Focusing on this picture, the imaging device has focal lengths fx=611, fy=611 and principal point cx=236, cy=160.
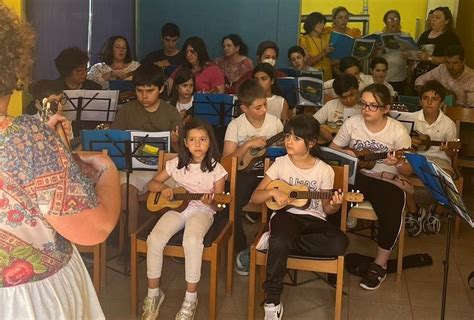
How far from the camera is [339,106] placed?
4.43 metres

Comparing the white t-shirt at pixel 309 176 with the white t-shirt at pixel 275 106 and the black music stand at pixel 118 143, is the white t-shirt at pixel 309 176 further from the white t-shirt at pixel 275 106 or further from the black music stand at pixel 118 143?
the white t-shirt at pixel 275 106

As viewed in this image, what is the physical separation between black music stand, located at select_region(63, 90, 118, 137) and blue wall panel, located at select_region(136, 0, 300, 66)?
10.6 feet

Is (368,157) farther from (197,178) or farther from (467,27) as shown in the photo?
(467,27)

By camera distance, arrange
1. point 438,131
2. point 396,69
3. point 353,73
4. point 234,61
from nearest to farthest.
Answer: point 438,131
point 353,73
point 234,61
point 396,69

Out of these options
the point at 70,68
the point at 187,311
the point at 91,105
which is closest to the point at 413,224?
Result: the point at 187,311

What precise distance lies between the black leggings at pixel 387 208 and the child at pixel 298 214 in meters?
0.36

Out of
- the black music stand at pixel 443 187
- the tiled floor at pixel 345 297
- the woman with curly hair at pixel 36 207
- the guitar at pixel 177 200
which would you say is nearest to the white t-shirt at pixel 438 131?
the tiled floor at pixel 345 297

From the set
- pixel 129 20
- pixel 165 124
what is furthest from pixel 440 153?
pixel 129 20

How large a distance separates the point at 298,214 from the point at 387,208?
0.56 meters

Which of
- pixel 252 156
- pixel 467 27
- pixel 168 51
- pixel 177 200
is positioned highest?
pixel 467 27

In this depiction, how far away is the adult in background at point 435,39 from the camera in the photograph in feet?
19.7

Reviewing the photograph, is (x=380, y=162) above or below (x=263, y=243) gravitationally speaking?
above

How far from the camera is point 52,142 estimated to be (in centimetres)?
127

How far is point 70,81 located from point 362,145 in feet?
7.03
